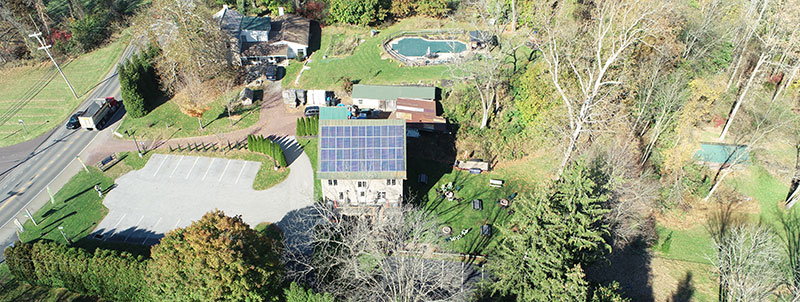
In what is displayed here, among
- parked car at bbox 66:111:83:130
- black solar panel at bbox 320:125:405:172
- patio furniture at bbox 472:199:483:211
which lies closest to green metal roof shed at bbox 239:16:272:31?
parked car at bbox 66:111:83:130

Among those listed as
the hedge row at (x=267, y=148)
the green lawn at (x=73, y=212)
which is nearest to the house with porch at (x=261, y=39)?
the hedge row at (x=267, y=148)

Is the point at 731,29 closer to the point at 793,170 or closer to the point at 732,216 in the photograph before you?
the point at 793,170

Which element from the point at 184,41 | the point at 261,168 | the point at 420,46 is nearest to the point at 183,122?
the point at 184,41

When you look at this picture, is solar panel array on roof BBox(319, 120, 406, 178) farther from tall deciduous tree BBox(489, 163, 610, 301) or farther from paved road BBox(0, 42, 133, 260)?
paved road BBox(0, 42, 133, 260)

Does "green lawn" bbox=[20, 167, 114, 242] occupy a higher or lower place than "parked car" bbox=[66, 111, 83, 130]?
lower

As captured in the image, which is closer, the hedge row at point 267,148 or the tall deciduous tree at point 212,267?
the tall deciduous tree at point 212,267

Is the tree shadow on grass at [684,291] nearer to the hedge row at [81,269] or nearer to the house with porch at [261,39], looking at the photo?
the hedge row at [81,269]

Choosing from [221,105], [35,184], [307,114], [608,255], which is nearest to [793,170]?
[608,255]
